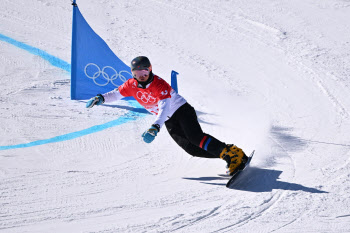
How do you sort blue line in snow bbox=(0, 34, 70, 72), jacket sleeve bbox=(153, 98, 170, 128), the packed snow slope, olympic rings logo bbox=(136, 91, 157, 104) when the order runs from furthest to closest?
1. blue line in snow bbox=(0, 34, 70, 72)
2. olympic rings logo bbox=(136, 91, 157, 104)
3. jacket sleeve bbox=(153, 98, 170, 128)
4. the packed snow slope

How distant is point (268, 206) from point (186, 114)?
1479 mm

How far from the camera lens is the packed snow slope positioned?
4980 mm

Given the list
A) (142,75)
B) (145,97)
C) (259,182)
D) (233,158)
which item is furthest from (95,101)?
(259,182)

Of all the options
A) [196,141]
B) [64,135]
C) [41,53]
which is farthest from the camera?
[41,53]

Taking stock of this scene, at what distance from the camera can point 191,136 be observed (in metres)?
5.92

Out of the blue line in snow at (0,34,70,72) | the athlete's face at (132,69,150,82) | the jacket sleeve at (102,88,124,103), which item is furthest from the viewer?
the blue line in snow at (0,34,70,72)

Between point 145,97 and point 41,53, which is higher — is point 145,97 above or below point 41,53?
below

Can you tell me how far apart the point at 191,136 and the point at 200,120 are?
5.30 feet

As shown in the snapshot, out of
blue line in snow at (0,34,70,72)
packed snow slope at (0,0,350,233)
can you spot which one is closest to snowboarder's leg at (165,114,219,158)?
packed snow slope at (0,0,350,233)

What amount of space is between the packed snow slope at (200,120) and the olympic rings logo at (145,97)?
0.73m

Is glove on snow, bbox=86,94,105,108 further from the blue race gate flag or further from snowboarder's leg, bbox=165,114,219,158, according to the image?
the blue race gate flag

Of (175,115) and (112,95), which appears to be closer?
(175,115)

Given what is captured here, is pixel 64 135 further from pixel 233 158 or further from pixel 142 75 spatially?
pixel 233 158

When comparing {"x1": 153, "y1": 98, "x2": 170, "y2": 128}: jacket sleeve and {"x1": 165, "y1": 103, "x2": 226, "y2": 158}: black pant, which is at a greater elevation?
{"x1": 153, "y1": 98, "x2": 170, "y2": 128}: jacket sleeve
